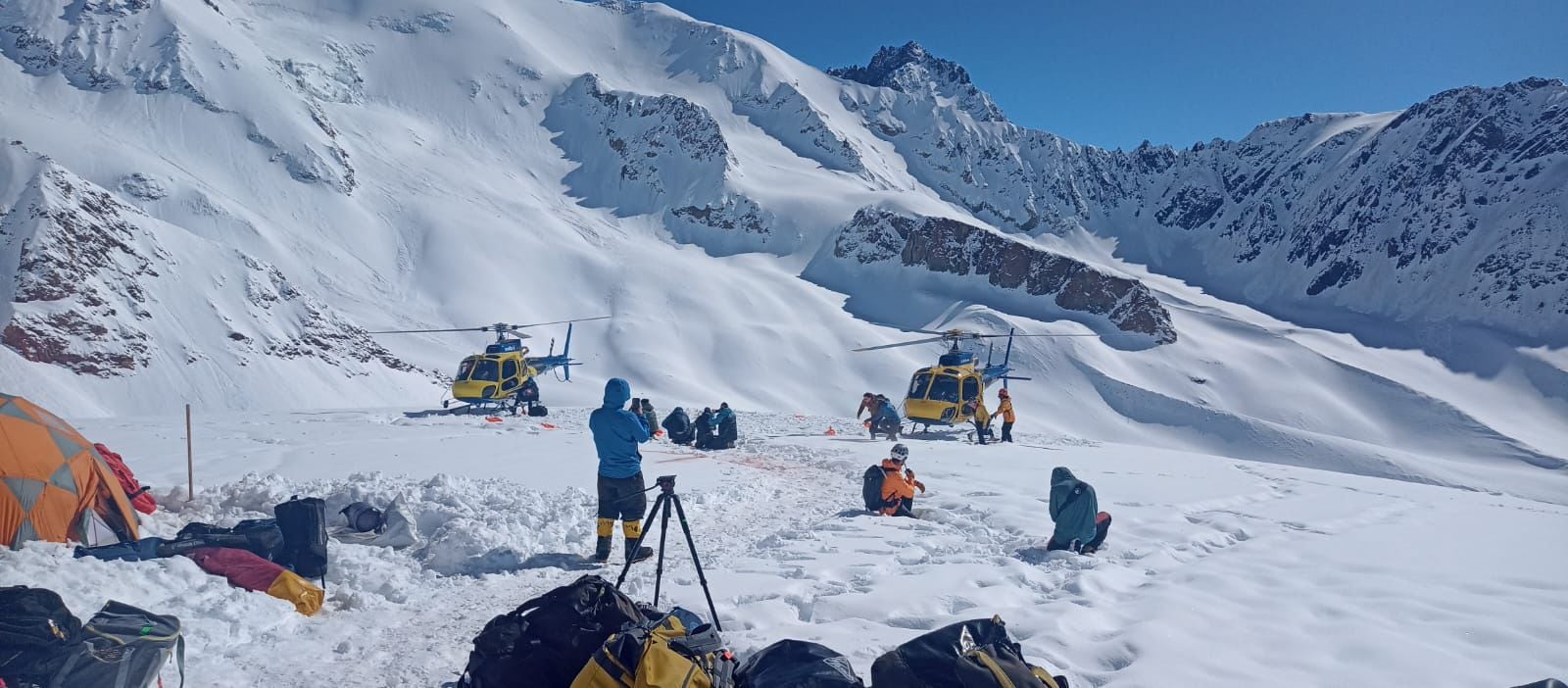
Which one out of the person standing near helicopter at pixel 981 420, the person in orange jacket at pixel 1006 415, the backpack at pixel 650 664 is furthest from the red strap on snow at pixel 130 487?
the person in orange jacket at pixel 1006 415

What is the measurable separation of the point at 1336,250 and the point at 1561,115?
26686 mm

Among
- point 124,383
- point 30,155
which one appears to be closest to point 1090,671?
point 124,383

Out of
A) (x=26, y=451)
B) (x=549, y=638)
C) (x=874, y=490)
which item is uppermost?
(x=874, y=490)

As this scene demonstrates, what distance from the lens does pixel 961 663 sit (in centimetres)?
361

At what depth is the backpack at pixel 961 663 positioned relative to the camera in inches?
140

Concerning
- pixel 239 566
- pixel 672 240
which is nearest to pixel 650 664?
pixel 239 566

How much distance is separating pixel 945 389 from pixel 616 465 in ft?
52.6

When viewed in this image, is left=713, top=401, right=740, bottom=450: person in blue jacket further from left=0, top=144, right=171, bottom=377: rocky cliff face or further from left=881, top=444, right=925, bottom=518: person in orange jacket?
left=0, top=144, right=171, bottom=377: rocky cliff face

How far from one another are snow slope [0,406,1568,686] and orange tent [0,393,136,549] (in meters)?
0.41

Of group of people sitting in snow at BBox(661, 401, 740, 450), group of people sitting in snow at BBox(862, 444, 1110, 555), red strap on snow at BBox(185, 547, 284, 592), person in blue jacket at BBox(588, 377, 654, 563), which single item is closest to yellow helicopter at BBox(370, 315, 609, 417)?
group of people sitting in snow at BBox(661, 401, 740, 450)

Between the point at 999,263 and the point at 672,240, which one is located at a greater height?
the point at 999,263

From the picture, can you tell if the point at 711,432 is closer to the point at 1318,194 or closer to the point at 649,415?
the point at 649,415

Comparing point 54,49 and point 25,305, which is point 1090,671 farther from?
point 54,49

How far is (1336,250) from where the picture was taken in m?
106
